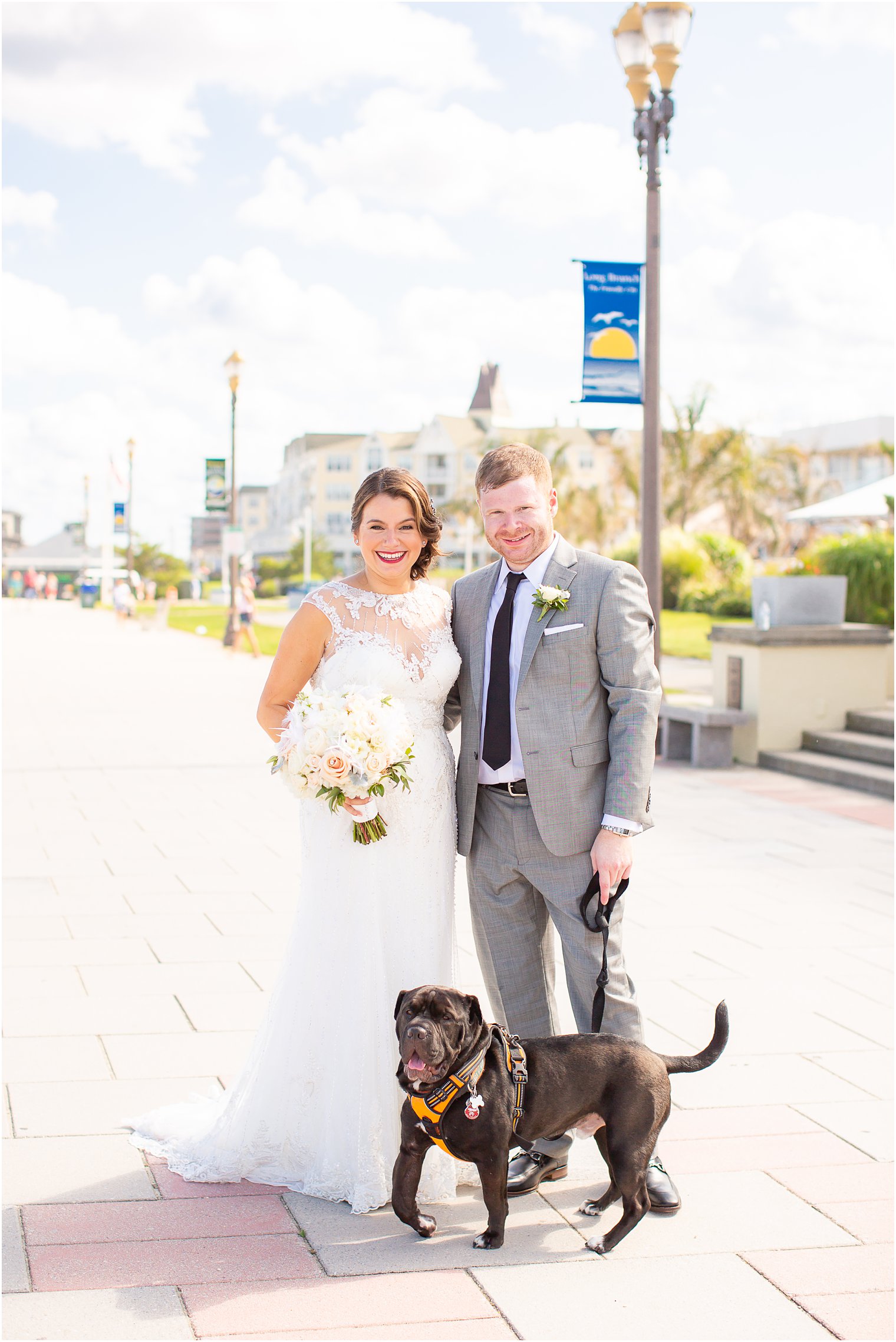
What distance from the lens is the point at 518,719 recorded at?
366cm

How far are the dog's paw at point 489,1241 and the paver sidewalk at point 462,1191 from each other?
0.18 feet

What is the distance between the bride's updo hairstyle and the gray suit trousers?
84 centimetres

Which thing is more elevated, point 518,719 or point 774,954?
point 518,719

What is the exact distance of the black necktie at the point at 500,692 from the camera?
147 inches

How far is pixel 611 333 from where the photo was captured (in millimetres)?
11367

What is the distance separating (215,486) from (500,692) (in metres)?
28.8

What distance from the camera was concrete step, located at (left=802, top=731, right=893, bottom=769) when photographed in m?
11.4

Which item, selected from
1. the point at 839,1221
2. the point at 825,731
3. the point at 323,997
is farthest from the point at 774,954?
the point at 825,731

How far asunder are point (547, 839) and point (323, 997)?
84cm

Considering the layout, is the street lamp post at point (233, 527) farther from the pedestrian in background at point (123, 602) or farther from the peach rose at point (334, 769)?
the peach rose at point (334, 769)

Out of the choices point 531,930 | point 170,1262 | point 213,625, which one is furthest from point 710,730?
point 213,625

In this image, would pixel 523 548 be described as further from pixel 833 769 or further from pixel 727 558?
pixel 727 558

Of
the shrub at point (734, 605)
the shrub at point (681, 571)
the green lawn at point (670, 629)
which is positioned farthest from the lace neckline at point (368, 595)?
the shrub at point (681, 571)

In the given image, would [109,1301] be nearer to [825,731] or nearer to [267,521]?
[825,731]
